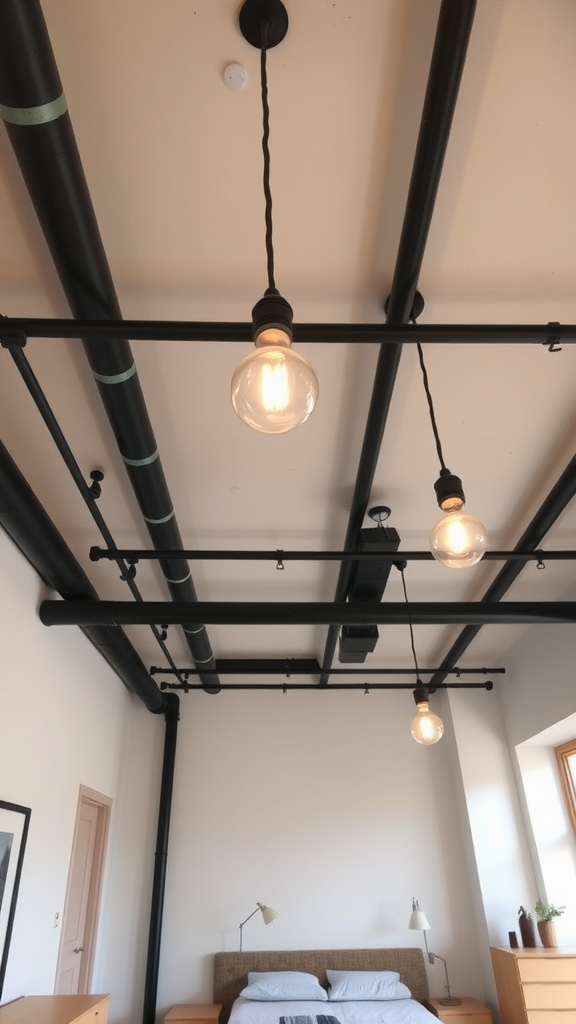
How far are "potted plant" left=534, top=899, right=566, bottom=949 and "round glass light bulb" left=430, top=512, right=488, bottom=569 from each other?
4887 mm

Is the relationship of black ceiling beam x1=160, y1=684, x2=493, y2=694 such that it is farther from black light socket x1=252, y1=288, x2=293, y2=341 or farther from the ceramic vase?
black light socket x1=252, y1=288, x2=293, y2=341

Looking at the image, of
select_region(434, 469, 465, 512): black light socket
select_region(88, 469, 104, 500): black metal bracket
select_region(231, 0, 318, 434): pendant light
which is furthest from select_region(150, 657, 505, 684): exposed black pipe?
select_region(231, 0, 318, 434): pendant light

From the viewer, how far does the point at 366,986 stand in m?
5.37

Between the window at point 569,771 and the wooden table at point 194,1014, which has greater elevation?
the window at point 569,771

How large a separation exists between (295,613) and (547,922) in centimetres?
371

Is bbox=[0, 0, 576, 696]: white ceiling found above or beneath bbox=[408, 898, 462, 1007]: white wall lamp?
above

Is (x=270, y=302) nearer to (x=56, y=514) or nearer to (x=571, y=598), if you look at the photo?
(x=56, y=514)

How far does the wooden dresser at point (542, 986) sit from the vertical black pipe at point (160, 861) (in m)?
3.04

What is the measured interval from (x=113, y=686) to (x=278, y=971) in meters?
2.96

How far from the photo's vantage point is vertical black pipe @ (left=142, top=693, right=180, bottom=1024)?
5.51 metres

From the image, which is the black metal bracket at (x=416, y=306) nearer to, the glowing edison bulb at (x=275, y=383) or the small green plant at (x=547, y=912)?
the glowing edison bulb at (x=275, y=383)

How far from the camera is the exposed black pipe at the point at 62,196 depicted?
4.88ft

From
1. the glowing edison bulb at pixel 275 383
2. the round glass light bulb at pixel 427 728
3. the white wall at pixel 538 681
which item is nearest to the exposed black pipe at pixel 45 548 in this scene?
the glowing edison bulb at pixel 275 383

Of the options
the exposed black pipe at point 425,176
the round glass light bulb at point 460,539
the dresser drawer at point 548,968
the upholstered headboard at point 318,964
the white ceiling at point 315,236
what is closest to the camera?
the exposed black pipe at point 425,176
